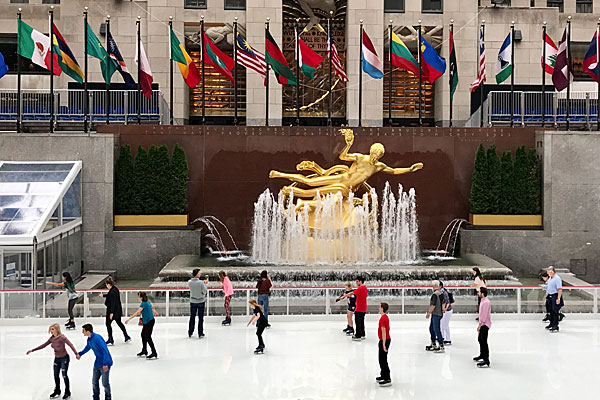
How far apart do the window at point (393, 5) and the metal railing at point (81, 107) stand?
37.5ft

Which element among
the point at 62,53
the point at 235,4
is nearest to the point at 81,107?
the point at 62,53

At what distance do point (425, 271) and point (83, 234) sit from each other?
1063cm

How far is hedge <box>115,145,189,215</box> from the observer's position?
2180cm

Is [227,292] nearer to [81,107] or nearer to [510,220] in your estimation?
[510,220]

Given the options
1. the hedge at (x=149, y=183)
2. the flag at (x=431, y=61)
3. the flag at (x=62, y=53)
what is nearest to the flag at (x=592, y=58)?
the flag at (x=431, y=61)

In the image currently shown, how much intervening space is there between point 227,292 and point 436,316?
4.46 meters

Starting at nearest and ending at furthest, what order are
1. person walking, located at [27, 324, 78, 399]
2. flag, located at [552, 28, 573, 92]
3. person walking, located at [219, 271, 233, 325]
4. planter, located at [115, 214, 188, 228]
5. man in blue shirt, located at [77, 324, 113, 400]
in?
man in blue shirt, located at [77, 324, 113, 400]
person walking, located at [27, 324, 78, 399]
person walking, located at [219, 271, 233, 325]
planter, located at [115, 214, 188, 228]
flag, located at [552, 28, 573, 92]

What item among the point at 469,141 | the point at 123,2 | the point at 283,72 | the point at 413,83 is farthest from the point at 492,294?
the point at 123,2

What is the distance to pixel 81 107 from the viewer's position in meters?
26.5

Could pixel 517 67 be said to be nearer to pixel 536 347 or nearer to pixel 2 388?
pixel 536 347

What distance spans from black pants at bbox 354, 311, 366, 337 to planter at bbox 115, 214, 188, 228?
10144mm

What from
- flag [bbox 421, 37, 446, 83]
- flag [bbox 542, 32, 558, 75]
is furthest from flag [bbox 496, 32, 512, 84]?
flag [bbox 421, 37, 446, 83]

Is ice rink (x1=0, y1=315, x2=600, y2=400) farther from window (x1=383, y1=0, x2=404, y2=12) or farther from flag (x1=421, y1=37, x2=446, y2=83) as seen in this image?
window (x1=383, y1=0, x2=404, y2=12)

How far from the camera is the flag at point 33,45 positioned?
21.3 m
